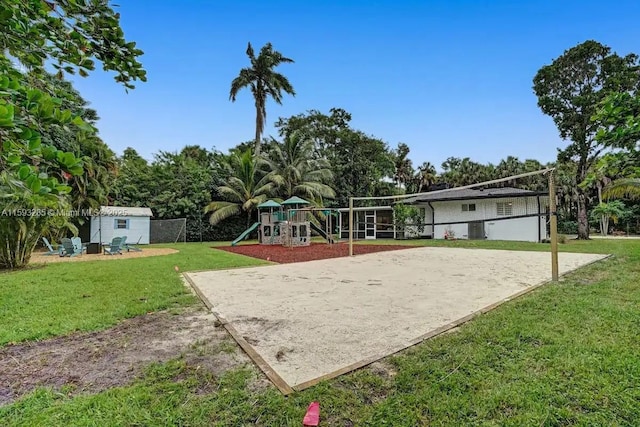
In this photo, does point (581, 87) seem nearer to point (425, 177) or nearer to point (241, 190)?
point (425, 177)

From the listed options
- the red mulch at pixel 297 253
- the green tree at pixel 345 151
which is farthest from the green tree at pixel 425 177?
the red mulch at pixel 297 253

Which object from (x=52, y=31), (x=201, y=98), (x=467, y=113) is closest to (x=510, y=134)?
A: (x=467, y=113)

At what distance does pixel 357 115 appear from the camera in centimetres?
2867

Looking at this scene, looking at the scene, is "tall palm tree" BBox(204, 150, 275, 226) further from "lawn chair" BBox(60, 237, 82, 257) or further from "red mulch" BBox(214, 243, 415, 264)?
"lawn chair" BBox(60, 237, 82, 257)

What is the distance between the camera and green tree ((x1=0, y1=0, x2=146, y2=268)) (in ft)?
3.13

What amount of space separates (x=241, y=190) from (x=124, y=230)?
7230 millimetres

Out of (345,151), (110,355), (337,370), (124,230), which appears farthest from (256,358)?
(345,151)

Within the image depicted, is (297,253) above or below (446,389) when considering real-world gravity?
below

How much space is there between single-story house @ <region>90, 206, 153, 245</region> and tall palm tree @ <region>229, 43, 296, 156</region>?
8.52 meters

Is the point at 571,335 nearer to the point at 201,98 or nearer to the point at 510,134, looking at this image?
the point at 201,98

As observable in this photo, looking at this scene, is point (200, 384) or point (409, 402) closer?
point (409, 402)

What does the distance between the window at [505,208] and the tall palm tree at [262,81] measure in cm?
1606

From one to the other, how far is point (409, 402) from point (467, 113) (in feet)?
56.3

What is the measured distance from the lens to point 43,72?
1.72m
